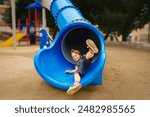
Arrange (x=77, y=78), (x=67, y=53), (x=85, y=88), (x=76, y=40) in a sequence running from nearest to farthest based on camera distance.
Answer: (x=77, y=78), (x=85, y=88), (x=67, y=53), (x=76, y=40)

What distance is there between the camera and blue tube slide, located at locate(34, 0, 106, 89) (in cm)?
479

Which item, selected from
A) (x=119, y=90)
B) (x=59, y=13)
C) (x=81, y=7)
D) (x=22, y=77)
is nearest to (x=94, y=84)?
(x=119, y=90)

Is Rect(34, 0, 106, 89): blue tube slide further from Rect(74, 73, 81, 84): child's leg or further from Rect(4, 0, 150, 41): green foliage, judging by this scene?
Rect(4, 0, 150, 41): green foliage

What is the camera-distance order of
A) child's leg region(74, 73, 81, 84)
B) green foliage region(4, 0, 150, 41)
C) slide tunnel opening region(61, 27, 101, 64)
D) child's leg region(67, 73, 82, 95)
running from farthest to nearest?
1. green foliage region(4, 0, 150, 41)
2. slide tunnel opening region(61, 27, 101, 64)
3. child's leg region(74, 73, 81, 84)
4. child's leg region(67, 73, 82, 95)

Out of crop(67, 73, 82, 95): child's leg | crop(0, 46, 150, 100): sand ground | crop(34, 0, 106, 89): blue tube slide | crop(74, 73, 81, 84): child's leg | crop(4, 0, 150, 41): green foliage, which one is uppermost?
crop(4, 0, 150, 41): green foliage

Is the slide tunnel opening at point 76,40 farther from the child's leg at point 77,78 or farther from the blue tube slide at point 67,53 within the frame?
the child's leg at point 77,78

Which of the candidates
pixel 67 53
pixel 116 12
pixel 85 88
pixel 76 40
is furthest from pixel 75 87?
pixel 116 12

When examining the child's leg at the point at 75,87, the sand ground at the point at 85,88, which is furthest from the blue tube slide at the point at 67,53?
the sand ground at the point at 85,88

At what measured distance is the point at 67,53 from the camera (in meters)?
6.12

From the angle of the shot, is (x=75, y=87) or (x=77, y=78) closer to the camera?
(x=75, y=87)

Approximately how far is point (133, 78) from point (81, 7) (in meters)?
12.3

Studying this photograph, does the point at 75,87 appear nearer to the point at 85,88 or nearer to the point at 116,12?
the point at 85,88

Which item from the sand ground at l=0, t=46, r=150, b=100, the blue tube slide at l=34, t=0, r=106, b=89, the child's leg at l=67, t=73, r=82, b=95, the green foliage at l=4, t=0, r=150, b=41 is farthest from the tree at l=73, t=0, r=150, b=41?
the child's leg at l=67, t=73, r=82, b=95

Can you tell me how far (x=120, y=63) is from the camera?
27.4 feet
